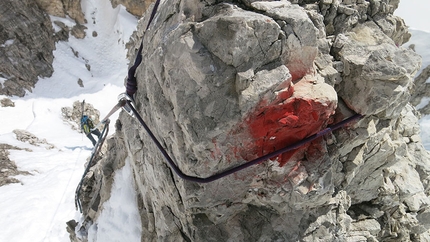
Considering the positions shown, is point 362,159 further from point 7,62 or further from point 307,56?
→ point 7,62

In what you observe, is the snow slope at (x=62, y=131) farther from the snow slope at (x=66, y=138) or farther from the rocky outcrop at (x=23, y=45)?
the rocky outcrop at (x=23, y=45)

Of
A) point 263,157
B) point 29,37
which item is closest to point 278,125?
Result: point 263,157

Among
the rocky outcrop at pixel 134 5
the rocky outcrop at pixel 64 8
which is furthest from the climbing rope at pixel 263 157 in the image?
the rocky outcrop at pixel 64 8

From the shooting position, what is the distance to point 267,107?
271cm

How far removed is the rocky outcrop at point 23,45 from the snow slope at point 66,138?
63 centimetres

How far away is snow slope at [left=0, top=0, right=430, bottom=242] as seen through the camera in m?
5.35

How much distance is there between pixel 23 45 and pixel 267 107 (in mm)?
20752

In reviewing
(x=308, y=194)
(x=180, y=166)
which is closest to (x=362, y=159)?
(x=308, y=194)

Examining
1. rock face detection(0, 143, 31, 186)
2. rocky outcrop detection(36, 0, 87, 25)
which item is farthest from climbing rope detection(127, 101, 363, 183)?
rocky outcrop detection(36, 0, 87, 25)

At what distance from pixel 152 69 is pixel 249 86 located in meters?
1.21

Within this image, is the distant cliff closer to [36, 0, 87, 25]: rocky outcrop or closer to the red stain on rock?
[36, 0, 87, 25]: rocky outcrop

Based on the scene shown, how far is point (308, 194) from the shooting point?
306 centimetres

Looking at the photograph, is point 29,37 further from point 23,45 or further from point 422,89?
point 422,89

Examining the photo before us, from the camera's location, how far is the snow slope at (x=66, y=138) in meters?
5.35
